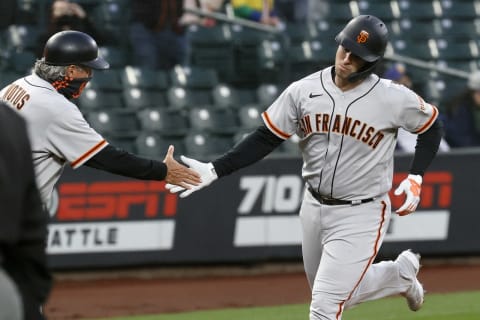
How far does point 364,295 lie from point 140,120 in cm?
546

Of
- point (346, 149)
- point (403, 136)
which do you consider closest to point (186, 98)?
point (403, 136)

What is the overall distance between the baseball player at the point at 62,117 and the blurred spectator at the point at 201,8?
248 inches

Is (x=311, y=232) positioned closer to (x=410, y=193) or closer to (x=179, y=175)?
(x=410, y=193)

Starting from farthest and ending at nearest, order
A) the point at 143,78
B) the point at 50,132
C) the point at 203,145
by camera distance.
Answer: the point at 143,78 → the point at 203,145 → the point at 50,132

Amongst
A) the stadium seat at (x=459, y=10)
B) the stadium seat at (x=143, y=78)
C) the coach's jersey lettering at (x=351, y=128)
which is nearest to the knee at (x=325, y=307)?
the coach's jersey lettering at (x=351, y=128)

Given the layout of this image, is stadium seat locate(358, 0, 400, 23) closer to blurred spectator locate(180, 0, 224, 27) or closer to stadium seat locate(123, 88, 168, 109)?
blurred spectator locate(180, 0, 224, 27)

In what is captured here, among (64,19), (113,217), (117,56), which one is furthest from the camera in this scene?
(117,56)

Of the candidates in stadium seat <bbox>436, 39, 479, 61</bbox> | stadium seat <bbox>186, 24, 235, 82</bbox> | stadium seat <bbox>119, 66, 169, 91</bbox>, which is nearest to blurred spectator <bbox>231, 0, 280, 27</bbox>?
stadium seat <bbox>186, 24, 235, 82</bbox>

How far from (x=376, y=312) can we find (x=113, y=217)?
2.76 m

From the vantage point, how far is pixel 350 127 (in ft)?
19.3

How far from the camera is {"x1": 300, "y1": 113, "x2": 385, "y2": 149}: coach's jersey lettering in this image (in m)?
5.89

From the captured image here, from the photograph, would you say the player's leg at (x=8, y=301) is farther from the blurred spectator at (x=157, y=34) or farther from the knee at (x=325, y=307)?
the blurred spectator at (x=157, y=34)

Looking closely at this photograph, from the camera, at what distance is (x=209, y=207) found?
33.9 ft

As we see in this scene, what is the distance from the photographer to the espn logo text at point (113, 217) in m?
Answer: 9.96
